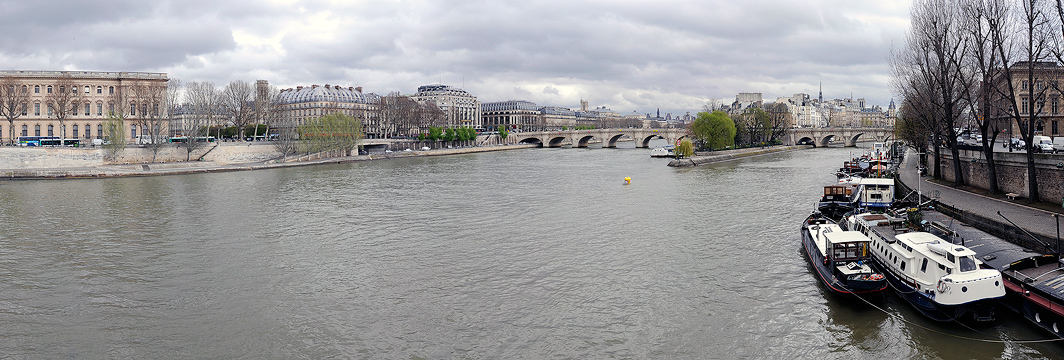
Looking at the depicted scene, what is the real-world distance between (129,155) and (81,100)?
18.5m

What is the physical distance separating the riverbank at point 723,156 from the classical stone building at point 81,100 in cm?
5063

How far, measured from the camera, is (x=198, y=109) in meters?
60.4

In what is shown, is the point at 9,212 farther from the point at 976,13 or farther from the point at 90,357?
the point at 976,13

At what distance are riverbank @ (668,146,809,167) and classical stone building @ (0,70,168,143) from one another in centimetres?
5063

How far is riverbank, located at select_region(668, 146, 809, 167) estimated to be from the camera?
6079 centimetres

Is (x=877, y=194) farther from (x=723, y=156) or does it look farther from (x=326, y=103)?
(x=326, y=103)

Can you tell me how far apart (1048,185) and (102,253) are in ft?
98.6

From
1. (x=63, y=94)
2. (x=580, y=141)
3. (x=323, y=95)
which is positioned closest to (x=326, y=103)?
(x=323, y=95)

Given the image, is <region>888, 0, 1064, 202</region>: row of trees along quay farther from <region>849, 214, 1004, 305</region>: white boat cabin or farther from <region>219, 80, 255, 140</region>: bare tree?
<region>219, 80, 255, 140</region>: bare tree

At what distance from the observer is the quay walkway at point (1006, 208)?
17.6 m

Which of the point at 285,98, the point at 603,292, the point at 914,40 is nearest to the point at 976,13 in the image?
the point at 914,40

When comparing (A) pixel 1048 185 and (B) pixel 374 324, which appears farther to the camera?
(A) pixel 1048 185

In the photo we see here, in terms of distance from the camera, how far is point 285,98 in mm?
122188

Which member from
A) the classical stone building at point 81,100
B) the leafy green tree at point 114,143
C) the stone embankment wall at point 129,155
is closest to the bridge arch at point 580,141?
the stone embankment wall at point 129,155
